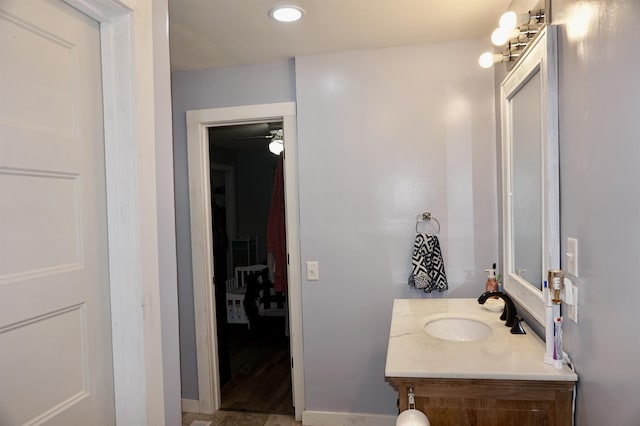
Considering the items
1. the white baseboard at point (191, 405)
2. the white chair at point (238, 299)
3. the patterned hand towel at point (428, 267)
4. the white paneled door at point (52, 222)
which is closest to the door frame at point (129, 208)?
the white paneled door at point (52, 222)

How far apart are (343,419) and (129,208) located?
78.9 inches

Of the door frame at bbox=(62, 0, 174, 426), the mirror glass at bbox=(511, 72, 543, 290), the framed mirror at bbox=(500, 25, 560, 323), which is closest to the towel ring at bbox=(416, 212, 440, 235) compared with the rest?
the framed mirror at bbox=(500, 25, 560, 323)

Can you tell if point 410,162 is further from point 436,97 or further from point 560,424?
point 560,424

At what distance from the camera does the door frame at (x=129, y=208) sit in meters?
1.21

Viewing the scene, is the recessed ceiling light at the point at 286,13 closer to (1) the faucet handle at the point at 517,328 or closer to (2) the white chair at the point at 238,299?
(1) the faucet handle at the point at 517,328

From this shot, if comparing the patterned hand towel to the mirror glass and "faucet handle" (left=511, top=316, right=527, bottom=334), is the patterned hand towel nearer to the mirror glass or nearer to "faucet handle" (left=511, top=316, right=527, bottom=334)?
the mirror glass

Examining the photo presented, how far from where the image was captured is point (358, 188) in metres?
2.52

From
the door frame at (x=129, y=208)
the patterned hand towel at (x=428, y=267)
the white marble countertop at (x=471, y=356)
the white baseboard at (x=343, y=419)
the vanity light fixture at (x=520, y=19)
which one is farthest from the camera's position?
the white baseboard at (x=343, y=419)

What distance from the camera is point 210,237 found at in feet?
9.32

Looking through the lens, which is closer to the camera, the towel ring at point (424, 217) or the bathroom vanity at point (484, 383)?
the bathroom vanity at point (484, 383)

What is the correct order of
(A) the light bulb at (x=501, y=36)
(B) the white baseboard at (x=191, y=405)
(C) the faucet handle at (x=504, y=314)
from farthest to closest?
(B) the white baseboard at (x=191, y=405), (C) the faucet handle at (x=504, y=314), (A) the light bulb at (x=501, y=36)

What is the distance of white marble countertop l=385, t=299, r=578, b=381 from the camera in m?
1.32

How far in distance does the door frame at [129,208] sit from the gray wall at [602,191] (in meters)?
1.26

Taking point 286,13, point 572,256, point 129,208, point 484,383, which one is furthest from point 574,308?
point 286,13
